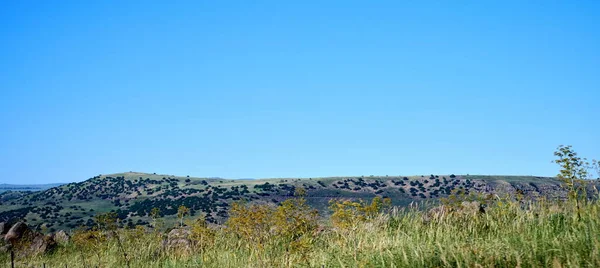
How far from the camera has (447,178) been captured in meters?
86.1

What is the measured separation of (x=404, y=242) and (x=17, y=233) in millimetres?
16063

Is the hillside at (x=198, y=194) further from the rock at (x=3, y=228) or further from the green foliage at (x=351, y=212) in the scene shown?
the green foliage at (x=351, y=212)

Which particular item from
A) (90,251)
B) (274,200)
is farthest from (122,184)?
(90,251)

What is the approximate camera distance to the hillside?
72.2m

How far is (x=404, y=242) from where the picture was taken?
388 inches

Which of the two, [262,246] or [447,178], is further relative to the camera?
[447,178]

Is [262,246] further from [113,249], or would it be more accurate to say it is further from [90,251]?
[90,251]

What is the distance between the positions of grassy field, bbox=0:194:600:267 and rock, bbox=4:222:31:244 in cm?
Result: 196

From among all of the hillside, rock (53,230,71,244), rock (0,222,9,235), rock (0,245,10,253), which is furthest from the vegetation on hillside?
the hillside

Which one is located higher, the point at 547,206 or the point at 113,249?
the point at 547,206

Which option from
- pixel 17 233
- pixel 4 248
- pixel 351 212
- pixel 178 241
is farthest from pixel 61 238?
pixel 351 212

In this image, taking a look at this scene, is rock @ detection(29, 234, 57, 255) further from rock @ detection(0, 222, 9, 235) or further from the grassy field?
rock @ detection(0, 222, 9, 235)

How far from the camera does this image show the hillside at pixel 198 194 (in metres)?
72.2

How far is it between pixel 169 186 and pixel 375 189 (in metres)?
38.9
